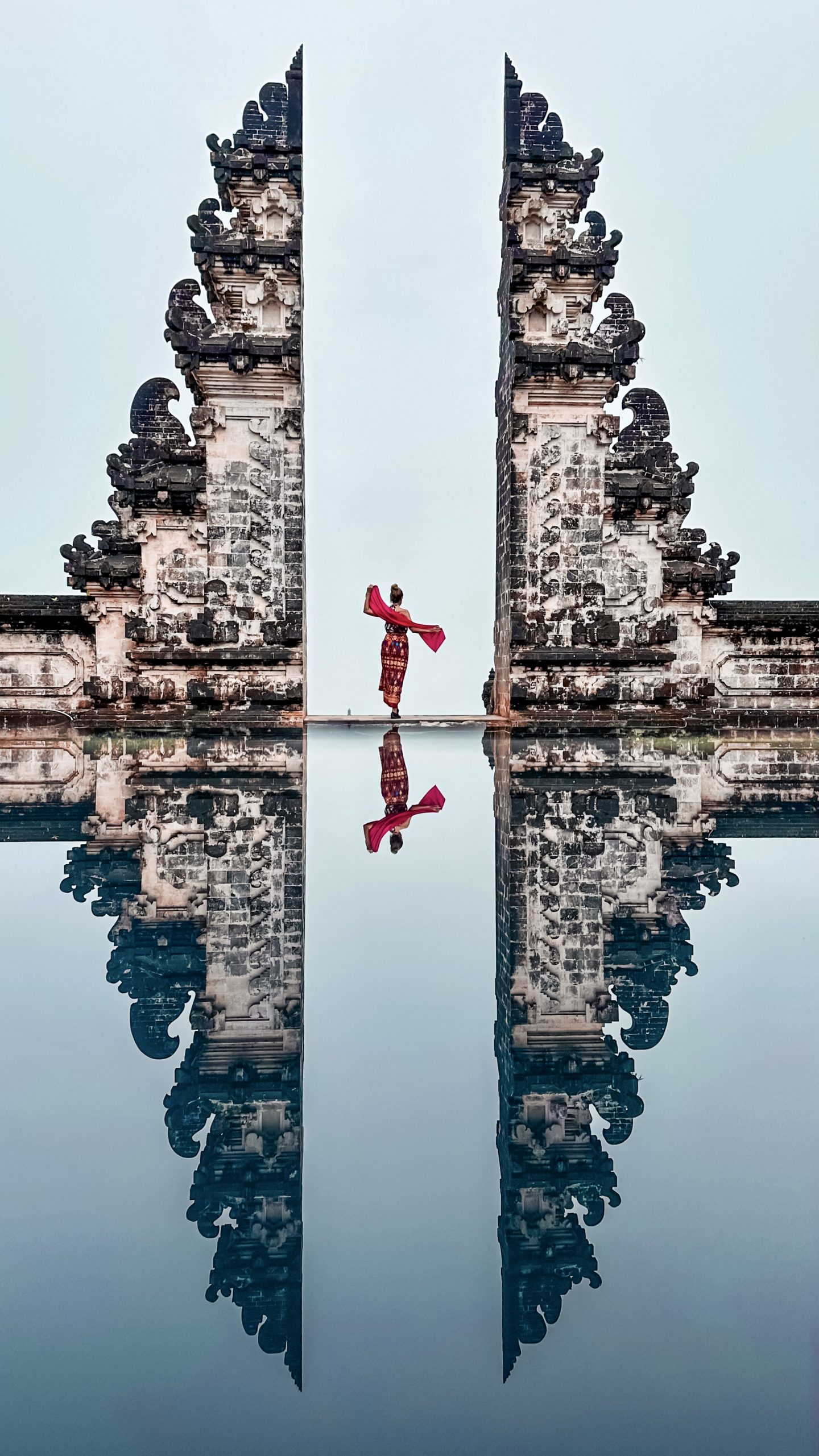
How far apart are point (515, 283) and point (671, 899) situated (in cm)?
1114

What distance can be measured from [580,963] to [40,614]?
11347 mm

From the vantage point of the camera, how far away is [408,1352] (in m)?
1.09

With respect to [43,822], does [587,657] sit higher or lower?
higher

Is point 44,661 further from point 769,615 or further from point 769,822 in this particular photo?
point 769,822

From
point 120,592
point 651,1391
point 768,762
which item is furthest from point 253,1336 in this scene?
point 120,592

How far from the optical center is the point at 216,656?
41.1ft

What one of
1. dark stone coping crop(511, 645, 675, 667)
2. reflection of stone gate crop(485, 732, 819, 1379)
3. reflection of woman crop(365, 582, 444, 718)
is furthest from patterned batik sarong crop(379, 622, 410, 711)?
reflection of stone gate crop(485, 732, 819, 1379)

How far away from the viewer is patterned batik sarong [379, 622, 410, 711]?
1395 centimetres

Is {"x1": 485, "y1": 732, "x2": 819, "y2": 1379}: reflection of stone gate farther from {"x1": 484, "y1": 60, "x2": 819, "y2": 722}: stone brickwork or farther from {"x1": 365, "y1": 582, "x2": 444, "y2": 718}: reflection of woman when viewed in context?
{"x1": 365, "y1": 582, "x2": 444, "y2": 718}: reflection of woman

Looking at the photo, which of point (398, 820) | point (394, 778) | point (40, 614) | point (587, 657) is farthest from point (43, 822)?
point (587, 657)

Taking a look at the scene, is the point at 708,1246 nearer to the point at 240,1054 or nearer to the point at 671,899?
the point at 240,1054

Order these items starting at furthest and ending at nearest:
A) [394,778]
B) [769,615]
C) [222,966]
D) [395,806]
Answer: [769,615] → [394,778] → [395,806] → [222,966]

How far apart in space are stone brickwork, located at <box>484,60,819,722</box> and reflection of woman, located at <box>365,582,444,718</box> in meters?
1.06

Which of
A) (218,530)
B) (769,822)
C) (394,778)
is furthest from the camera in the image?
(218,530)
